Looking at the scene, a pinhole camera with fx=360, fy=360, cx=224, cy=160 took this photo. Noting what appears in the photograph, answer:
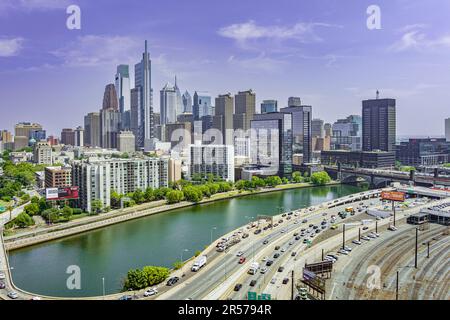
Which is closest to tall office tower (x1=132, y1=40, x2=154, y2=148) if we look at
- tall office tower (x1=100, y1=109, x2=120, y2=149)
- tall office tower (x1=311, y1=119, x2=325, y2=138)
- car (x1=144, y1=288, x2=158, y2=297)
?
tall office tower (x1=100, y1=109, x2=120, y2=149)

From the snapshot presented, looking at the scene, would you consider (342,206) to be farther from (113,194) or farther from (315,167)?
(315,167)

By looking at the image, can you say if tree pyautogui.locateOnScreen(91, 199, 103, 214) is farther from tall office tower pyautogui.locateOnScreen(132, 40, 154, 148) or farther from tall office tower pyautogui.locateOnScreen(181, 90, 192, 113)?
tall office tower pyautogui.locateOnScreen(181, 90, 192, 113)

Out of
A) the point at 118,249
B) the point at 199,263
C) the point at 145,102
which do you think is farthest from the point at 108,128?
the point at 199,263

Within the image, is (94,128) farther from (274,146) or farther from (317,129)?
(317,129)

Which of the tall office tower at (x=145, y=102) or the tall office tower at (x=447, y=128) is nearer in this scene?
the tall office tower at (x=447, y=128)

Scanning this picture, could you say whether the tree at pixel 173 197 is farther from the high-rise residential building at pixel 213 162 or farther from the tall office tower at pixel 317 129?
the tall office tower at pixel 317 129

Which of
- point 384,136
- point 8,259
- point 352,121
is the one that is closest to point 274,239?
point 8,259

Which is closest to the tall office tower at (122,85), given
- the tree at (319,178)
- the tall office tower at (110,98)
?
the tall office tower at (110,98)
